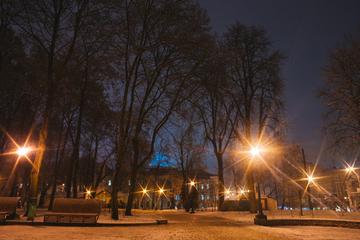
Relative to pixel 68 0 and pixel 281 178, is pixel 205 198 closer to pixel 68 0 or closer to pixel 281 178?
pixel 281 178

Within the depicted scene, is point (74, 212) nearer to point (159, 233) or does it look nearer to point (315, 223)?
point (159, 233)

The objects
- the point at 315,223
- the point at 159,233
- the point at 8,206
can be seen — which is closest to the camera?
the point at 159,233

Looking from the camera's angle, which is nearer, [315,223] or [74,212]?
[74,212]

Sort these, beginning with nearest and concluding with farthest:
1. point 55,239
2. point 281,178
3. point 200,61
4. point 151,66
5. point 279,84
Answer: point 55,239
point 200,61
point 151,66
point 279,84
point 281,178

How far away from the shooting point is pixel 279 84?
28.1 m

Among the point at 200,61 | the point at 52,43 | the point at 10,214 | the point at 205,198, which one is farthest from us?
the point at 205,198

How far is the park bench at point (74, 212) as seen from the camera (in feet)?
45.0

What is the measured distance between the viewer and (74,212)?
47.8ft

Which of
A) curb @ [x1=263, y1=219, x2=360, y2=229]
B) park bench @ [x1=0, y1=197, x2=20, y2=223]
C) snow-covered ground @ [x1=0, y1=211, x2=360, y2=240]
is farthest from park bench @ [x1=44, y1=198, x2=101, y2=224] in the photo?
curb @ [x1=263, y1=219, x2=360, y2=229]

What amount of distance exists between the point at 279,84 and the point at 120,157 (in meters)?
17.2

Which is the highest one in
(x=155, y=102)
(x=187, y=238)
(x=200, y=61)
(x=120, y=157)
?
(x=200, y=61)

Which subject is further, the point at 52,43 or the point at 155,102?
the point at 155,102

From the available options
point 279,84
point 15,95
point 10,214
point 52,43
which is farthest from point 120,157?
point 279,84

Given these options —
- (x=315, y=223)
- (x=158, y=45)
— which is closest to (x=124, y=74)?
(x=158, y=45)
